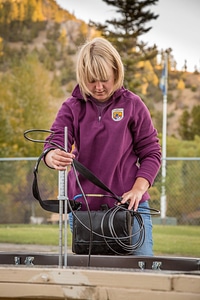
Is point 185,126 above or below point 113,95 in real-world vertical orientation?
above

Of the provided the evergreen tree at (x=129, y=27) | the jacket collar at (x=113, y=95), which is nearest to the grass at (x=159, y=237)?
the jacket collar at (x=113, y=95)

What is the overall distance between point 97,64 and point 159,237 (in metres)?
13.8

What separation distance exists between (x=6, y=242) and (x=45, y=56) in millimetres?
36977

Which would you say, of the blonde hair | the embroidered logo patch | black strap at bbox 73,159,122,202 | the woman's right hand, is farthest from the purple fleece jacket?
the woman's right hand

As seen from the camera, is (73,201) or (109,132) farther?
(109,132)

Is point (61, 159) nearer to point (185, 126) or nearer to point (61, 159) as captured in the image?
point (61, 159)

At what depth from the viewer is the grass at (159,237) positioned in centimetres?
1553

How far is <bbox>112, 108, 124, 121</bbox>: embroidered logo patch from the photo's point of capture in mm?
4258

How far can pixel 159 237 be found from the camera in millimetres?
17703

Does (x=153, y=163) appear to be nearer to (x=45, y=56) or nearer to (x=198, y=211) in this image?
(x=198, y=211)

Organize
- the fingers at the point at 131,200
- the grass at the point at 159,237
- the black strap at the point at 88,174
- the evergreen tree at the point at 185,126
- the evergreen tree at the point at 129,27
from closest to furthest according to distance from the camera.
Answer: the black strap at the point at 88,174 → the fingers at the point at 131,200 → the grass at the point at 159,237 → the evergreen tree at the point at 129,27 → the evergreen tree at the point at 185,126

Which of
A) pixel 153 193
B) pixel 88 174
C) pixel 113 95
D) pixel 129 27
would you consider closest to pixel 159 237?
pixel 153 193

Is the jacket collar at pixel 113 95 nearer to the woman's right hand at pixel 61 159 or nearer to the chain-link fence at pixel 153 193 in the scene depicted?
the woman's right hand at pixel 61 159

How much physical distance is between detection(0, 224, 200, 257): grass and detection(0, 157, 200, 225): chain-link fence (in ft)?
1.53
